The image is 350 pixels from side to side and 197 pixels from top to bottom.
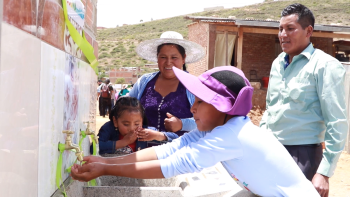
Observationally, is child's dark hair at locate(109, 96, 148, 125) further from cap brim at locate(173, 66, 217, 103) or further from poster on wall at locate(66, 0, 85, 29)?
cap brim at locate(173, 66, 217, 103)

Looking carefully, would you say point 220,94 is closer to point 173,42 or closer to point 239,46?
point 173,42

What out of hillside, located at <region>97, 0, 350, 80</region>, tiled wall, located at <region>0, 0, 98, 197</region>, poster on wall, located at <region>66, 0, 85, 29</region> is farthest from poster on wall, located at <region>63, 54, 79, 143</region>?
hillside, located at <region>97, 0, 350, 80</region>

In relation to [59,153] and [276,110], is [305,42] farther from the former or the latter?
[59,153]

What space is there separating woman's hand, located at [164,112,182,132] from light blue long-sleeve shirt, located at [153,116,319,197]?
3.07ft

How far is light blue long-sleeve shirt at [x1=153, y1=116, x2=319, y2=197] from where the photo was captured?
157 centimetres

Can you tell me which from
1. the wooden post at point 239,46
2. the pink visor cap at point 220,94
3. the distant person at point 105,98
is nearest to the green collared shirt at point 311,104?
the pink visor cap at point 220,94

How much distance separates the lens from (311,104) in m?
2.32

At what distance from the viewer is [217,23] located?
13.8 m

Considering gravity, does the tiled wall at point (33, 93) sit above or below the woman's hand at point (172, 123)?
above

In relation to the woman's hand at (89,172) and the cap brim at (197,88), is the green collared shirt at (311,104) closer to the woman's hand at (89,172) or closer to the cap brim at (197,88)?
the cap brim at (197,88)

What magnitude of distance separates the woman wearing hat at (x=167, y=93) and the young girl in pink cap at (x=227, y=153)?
98 cm

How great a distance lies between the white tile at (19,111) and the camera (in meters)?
0.90

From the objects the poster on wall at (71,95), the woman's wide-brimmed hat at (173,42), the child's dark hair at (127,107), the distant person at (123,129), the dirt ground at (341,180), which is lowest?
the dirt ground at (341,180)

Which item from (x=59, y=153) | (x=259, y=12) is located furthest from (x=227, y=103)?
(x=259, y=12)
